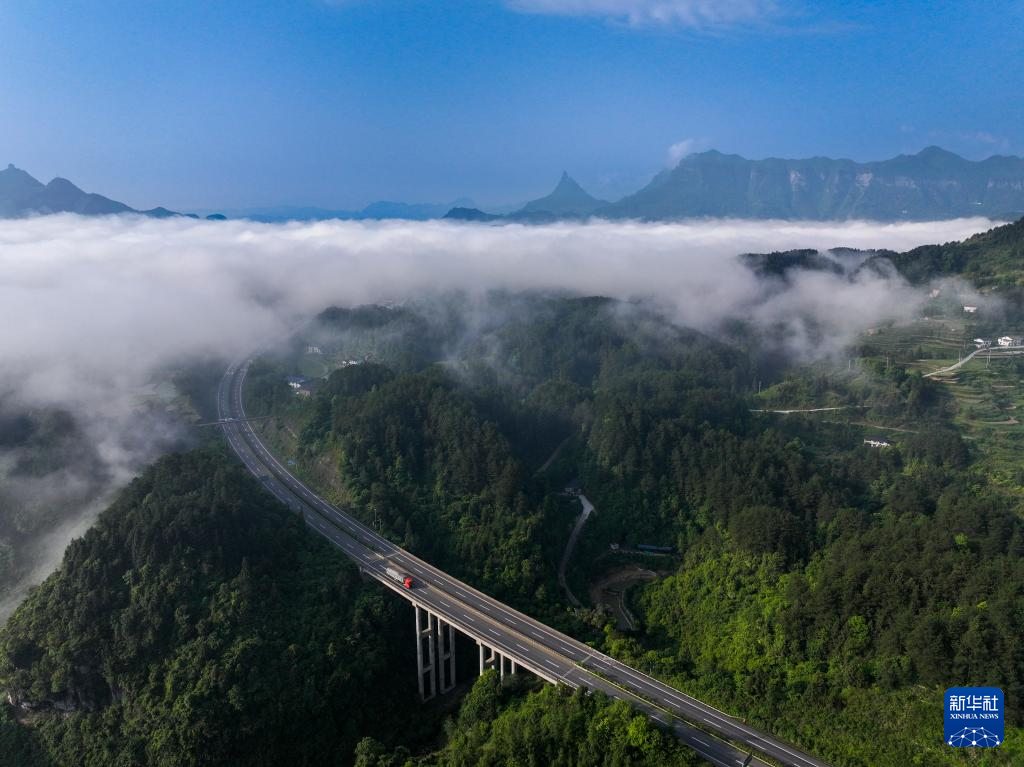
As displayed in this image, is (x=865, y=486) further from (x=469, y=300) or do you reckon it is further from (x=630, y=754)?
(x=469, y=300)

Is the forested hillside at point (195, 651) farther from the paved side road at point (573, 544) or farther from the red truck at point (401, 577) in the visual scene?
the paved side road at point (573, 544)

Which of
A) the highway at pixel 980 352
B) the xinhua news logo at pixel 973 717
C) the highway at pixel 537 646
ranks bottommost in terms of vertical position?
the highway at pixel 537 646

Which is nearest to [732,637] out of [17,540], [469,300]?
[17,540]

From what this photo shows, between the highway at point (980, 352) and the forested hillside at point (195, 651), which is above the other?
the highway at point (980, 352)

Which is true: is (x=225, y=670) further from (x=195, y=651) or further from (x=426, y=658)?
(x=426, y=658)

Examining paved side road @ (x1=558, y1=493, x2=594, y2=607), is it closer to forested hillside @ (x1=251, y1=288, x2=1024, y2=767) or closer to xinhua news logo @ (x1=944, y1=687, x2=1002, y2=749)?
forested hillside @ (x1=251, y1=288, x2=1024, y2=767)

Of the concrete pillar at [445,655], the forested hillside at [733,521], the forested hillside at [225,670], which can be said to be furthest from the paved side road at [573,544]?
the forested hillside at [225,670]

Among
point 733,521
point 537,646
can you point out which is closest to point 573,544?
point 733,521
